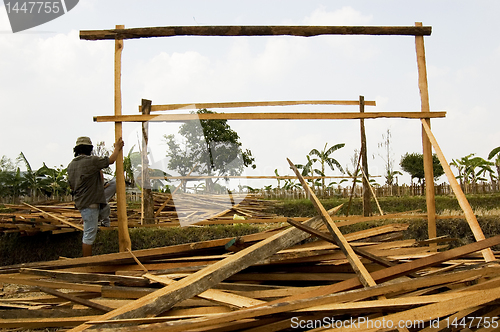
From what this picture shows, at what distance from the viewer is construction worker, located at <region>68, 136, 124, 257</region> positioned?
4.42 metres

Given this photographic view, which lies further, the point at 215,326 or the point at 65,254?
the point at 65,254

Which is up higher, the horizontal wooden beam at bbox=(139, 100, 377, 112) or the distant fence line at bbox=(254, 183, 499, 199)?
the horizontal wooden beam at bbox=(139, 100, 377, 112)

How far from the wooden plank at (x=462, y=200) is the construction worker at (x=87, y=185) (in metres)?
3.25

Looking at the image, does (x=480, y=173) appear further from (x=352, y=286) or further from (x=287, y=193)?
(x=352, y=286)

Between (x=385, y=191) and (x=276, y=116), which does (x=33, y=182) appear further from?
(x=276, y=116)

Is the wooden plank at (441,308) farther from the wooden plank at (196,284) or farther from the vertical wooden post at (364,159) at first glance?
the vertical wooden post at (364,159)

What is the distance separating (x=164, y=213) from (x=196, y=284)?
19.6ft

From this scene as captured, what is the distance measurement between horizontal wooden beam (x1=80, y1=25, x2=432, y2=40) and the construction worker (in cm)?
141

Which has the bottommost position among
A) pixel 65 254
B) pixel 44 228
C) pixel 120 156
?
pixel 65 254

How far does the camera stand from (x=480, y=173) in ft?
66.8

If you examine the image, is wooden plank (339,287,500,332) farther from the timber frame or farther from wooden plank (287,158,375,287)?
the timber frame

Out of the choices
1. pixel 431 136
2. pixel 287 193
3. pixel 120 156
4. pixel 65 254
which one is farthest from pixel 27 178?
pixel 431 136

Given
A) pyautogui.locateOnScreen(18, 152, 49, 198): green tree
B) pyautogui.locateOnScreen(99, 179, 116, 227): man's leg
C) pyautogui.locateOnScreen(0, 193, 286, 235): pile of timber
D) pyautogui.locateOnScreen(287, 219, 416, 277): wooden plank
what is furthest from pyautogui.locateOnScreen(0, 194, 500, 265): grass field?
pyautogui.locateOnScreen(18, 152, 49, 198): green tree

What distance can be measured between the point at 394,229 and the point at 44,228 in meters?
4.66
